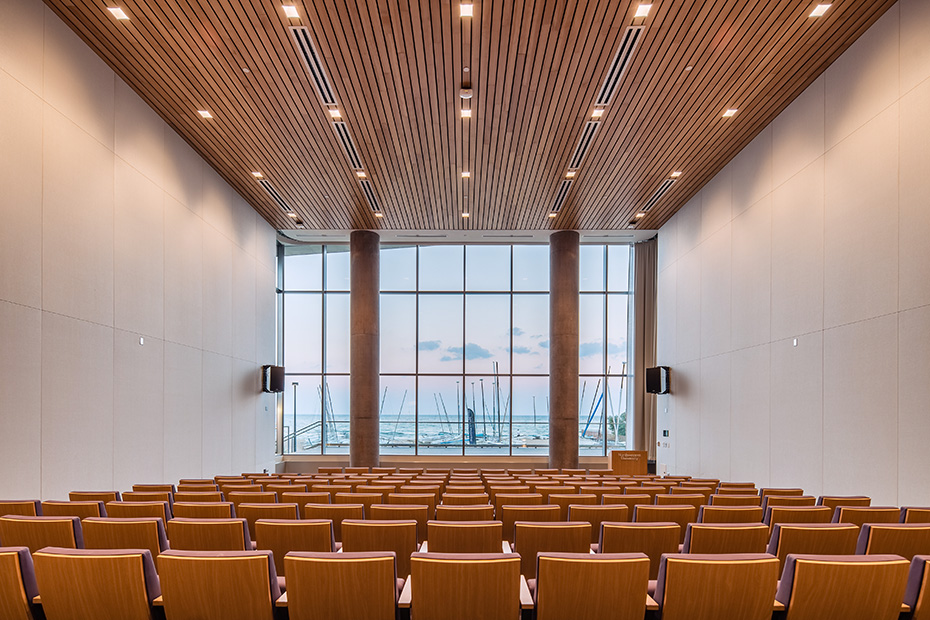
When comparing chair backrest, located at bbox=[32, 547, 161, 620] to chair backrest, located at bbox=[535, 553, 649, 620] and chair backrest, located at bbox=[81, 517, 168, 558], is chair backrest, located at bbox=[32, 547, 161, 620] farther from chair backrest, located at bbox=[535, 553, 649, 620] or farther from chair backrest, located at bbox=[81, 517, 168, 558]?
chair backrest, located at bbox=[535, 553, 649, 620]

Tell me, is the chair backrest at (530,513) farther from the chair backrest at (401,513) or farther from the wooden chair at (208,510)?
the wooden chair at (208,510)

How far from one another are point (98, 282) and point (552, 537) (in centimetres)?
698

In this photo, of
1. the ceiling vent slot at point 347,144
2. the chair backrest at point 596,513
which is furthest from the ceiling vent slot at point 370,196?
the chair backrest at point 596,513

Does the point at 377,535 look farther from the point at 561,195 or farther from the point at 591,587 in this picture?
the point at 561,195

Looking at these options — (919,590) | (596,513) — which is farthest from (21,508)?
(919,590)

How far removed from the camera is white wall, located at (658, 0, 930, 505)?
21.9ft

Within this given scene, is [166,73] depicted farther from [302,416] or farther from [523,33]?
[302,416]

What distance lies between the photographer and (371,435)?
650 inches

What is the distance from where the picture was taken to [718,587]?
2648 millimetres

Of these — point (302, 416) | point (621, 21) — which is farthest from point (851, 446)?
point (302, 416)

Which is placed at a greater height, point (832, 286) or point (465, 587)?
point (832, 286)

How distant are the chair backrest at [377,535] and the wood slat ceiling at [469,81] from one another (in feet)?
17.4

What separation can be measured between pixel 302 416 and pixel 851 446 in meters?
14.4

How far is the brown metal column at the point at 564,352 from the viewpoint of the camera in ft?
54.1
